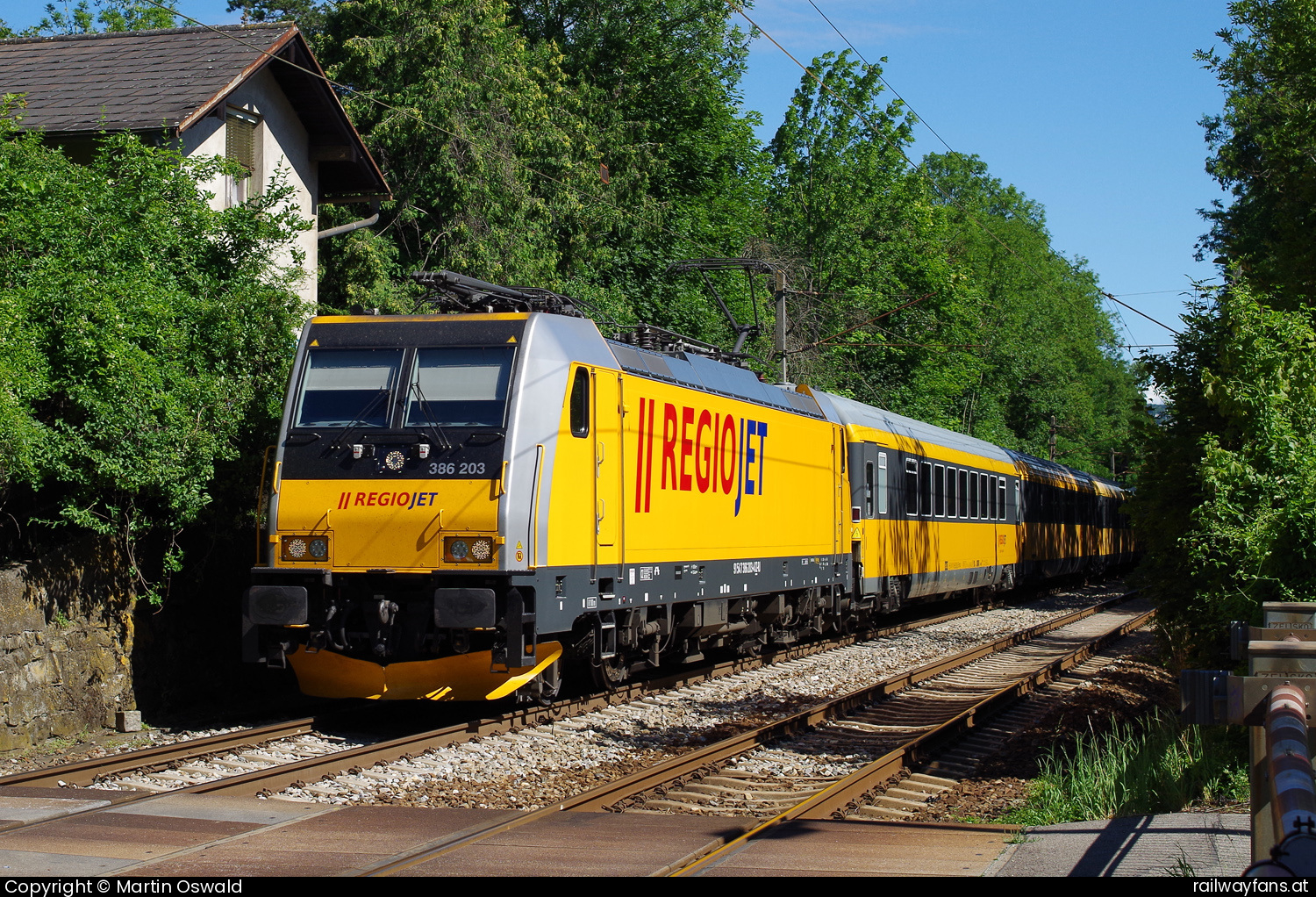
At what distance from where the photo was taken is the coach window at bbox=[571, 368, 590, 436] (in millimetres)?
10633

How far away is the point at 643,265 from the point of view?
115 feet

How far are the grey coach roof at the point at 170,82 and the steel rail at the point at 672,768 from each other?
35.5 ft

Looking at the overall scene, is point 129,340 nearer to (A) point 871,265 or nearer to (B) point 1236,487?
(B) point 1236,487

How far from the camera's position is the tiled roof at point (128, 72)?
1606 centimetres

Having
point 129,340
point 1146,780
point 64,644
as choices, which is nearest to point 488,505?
point 129,340

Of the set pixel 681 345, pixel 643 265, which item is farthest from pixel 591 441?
pixel 643 265

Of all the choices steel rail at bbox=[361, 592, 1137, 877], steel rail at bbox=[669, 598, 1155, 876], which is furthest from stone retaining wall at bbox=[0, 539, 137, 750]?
steel rail at bbox=[669, 598, 1155, 876]

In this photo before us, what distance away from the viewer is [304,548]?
10180 millimetres

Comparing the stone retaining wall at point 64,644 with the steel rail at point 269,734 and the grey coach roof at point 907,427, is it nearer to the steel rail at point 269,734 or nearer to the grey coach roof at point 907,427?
the steel rail at point 269,734

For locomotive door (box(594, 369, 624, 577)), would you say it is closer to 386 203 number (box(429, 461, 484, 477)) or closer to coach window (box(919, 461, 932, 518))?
386 203 number (box(429, 461, 484, 477))

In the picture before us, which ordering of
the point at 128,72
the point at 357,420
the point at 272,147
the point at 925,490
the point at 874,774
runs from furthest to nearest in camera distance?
1. the point at 925,490
2. the point at 272,147
3. the point at 128,72
4. the point at 357,420
5. the point at 874,774

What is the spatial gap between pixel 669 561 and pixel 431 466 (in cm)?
329

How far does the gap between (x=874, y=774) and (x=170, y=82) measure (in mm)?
13938

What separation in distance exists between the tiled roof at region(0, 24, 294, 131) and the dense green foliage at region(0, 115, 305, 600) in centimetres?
383
